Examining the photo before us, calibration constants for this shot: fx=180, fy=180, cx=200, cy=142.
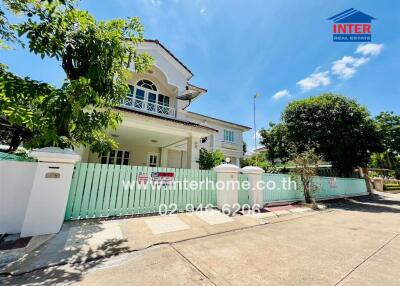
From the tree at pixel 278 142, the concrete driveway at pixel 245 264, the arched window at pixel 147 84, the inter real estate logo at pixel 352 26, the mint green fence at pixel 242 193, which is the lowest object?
the concrete driveway at pixel 245 264

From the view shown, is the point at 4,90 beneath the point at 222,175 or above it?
above

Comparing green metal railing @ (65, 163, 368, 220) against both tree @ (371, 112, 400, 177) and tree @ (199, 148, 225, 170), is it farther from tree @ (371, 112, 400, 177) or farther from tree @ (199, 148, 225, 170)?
tree @ (371, 112, 400, 177)

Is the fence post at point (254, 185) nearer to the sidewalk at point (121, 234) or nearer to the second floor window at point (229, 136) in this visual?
the sidewalk at point (121, 234)

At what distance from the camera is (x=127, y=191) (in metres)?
6.09

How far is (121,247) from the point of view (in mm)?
3861

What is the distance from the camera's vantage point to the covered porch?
8844 mm

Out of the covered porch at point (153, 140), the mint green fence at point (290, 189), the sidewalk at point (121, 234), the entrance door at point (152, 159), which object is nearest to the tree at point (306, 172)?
the mint green fence at point (290, 189)

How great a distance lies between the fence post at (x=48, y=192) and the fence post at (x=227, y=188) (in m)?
5.18

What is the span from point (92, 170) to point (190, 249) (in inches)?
151

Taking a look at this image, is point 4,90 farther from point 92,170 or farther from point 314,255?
point 314,255

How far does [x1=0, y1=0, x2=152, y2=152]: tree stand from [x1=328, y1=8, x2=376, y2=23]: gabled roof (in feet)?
38.0

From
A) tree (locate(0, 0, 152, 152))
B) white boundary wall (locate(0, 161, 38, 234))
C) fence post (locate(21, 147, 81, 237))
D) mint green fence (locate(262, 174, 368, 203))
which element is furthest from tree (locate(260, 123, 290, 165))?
white boundary wall (locate(0, 161, 38, 234))

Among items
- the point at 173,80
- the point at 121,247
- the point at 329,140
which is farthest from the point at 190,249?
the point at 329,140

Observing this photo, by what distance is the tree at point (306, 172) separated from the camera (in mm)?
10586
